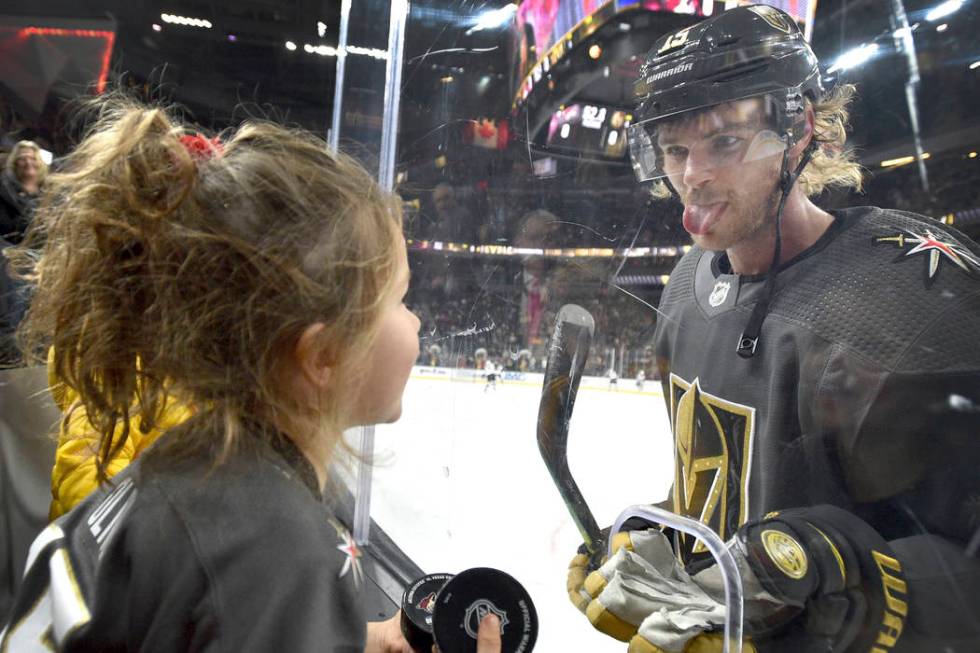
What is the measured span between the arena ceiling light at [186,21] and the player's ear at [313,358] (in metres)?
3.11

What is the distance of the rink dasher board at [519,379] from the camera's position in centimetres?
90

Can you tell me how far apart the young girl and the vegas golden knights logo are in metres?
0.37

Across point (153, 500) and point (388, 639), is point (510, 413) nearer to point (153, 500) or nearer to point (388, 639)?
point (388, 639)

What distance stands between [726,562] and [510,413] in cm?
63

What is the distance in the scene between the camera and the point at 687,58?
72 cm

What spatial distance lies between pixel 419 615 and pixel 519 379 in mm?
449

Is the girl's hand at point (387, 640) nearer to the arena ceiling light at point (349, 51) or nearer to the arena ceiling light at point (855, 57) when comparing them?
the arena ceiling light at point (855, 57)

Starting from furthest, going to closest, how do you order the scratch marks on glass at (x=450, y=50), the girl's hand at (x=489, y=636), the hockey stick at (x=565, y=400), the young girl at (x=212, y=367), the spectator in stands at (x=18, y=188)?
the spectator in stands at (x=18, y=188), the scratch marks on glass at (x=450, y=50), the hockey stick at (x=565, y=400), the girl's hand at (x=489, y=636), the young girl at (x=212, y=367)

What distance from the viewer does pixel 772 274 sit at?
0.68 m

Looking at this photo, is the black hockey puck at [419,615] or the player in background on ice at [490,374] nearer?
the black hockey puck at [419,615]

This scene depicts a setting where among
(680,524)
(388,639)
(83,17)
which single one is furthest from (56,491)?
(83,17)

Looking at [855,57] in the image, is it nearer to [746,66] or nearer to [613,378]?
[746,66]

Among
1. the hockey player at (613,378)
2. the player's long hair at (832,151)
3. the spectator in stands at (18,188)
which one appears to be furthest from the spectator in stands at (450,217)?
the spectator in stands at (18,188)

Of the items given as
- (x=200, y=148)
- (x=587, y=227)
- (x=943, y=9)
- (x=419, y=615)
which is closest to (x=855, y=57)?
(x=943, y=9)
